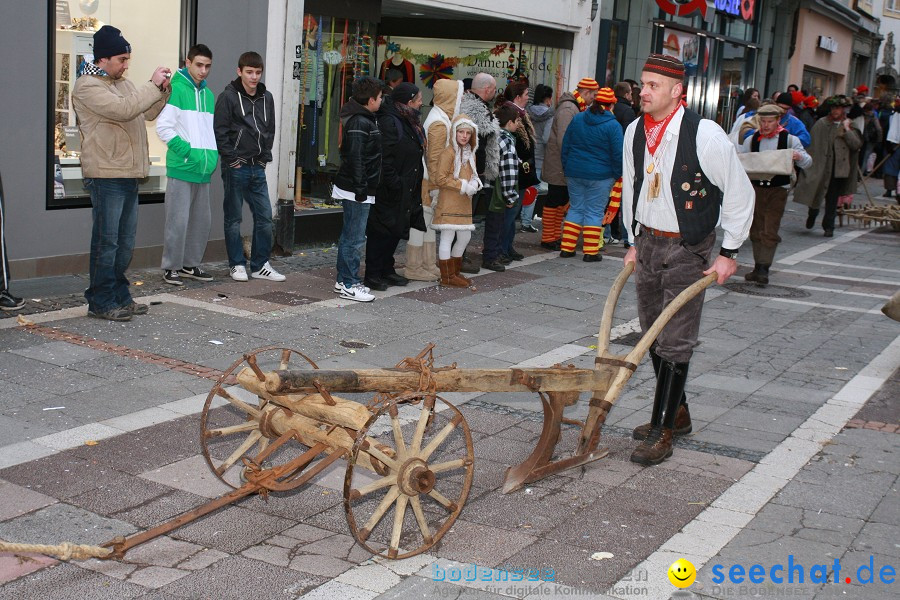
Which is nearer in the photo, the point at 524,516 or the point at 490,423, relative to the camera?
the point at 524,516

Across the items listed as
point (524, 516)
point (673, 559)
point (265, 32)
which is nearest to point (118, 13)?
point (265, 32)

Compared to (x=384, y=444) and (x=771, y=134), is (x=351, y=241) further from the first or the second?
(x=771, y=134)

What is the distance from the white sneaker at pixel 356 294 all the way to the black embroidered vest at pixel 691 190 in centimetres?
420

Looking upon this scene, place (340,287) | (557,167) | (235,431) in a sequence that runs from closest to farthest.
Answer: (235,431)
(340,287)
(557,167)

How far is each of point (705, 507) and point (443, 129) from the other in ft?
18.4

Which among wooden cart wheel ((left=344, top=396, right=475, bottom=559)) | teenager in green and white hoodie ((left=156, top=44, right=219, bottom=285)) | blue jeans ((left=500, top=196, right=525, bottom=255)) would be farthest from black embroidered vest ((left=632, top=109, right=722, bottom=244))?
blue jeans ((left=500, top=196, right=525, bottom=255))

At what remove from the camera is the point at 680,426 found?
251 inches

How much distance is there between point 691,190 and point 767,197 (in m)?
6.56

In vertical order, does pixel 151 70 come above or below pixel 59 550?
above

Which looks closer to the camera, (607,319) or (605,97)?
(607,319)

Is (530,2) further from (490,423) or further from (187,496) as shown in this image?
(187,496)

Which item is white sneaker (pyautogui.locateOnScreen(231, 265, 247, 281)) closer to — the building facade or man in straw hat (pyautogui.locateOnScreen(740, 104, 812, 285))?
the building facade

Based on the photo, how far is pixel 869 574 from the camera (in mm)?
4562

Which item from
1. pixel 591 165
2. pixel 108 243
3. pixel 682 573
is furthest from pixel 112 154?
pixel 591 165
